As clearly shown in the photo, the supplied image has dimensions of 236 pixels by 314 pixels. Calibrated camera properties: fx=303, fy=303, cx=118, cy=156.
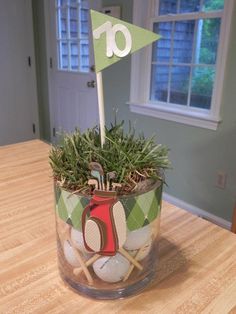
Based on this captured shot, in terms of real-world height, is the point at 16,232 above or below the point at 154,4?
below

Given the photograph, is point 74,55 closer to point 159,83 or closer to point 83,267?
point 159,83

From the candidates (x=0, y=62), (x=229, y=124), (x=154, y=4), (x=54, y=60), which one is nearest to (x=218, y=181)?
(x=229, y=124)

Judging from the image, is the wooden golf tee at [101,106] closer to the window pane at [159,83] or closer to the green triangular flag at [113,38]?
the green triangular flag at [113,38]

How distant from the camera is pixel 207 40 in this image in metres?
2.30

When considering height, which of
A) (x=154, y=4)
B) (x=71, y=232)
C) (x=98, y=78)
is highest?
(x=154, y=4)

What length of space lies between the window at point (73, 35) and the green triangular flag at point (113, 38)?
2.93 metres

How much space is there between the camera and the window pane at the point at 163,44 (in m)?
2.56

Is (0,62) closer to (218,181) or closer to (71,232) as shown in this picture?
(218,181)

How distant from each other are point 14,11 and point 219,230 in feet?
12.0

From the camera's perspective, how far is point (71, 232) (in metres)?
0.59

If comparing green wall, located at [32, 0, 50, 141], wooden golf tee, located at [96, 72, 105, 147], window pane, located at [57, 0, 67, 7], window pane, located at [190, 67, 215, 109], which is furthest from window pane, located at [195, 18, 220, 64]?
green wall, located at [32, 0, 50, 141]

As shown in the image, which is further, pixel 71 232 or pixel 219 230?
pixel 219 230

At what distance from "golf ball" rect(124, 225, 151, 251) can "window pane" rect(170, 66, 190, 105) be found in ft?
6.94

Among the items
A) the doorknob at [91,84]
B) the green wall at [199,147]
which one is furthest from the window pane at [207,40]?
the doorknob at [91,84]
